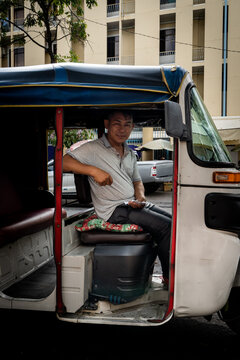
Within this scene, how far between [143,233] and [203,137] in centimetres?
93

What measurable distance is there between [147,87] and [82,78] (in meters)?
0.50

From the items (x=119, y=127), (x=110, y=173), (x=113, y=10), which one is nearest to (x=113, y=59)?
(x=113, y=10)

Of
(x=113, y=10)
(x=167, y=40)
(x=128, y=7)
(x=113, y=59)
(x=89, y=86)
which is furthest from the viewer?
(x=113, y=10)

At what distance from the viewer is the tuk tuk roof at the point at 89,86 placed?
7.73 feet

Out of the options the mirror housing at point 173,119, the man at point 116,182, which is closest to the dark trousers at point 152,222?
the man at point 116,182

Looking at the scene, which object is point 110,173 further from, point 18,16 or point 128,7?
point 18,16

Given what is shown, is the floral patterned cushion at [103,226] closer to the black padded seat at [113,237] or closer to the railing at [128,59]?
the black padded seat at [113,237]

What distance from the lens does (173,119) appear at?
222 cm

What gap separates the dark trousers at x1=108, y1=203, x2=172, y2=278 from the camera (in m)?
2.70

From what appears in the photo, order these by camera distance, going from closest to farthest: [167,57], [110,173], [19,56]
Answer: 1. [110,173]
2. [167,57]
3. [19,56]

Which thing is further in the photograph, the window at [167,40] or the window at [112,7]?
the window at [112,7]

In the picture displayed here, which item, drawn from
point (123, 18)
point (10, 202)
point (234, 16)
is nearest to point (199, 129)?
point (10, 202)

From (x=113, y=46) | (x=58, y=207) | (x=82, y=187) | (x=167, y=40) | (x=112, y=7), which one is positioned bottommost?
(x=58, y=207)

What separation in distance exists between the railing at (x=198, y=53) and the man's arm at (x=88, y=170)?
19.8m
